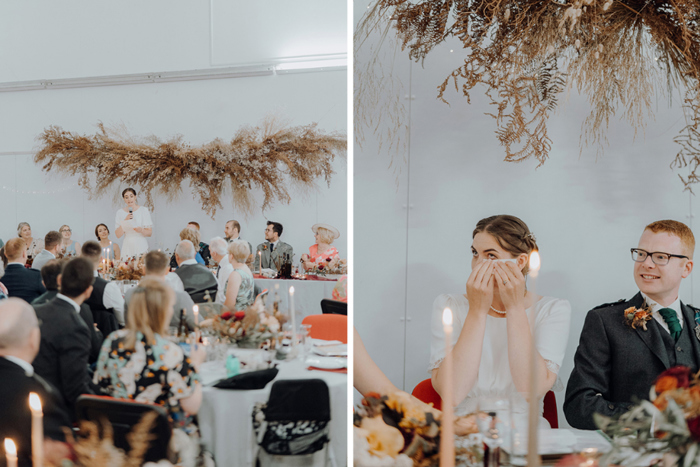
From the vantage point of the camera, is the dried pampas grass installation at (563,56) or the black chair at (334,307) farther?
the black chair at (334,307)

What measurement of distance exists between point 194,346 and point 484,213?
1.11m

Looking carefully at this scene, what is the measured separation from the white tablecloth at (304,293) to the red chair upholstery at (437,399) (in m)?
0.44

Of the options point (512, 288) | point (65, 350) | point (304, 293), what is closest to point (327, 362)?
point (304, 293)

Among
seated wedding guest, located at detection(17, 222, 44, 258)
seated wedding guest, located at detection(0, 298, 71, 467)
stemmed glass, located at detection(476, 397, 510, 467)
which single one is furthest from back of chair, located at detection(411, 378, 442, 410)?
seated wedding guest, located at detection(17, 222, 44, 258)

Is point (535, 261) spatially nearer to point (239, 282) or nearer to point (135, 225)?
point (239, 282)

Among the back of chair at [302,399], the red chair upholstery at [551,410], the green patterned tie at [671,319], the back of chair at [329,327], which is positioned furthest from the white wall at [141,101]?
the green patterned tie at [671,319]

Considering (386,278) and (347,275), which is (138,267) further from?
(386,278)

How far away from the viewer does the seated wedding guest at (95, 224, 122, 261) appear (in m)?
1.64

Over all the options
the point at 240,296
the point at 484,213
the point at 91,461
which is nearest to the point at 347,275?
the point at 240,296

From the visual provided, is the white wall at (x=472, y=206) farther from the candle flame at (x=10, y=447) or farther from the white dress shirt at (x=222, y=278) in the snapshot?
the candle flame at (x=10, y=447)

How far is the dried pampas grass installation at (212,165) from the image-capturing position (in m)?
1.64

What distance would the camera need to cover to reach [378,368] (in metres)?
1.61

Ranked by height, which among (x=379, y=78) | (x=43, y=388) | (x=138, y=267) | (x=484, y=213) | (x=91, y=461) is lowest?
(x=91, y=461)

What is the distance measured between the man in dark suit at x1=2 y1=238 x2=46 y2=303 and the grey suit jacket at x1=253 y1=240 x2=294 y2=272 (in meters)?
0.78
